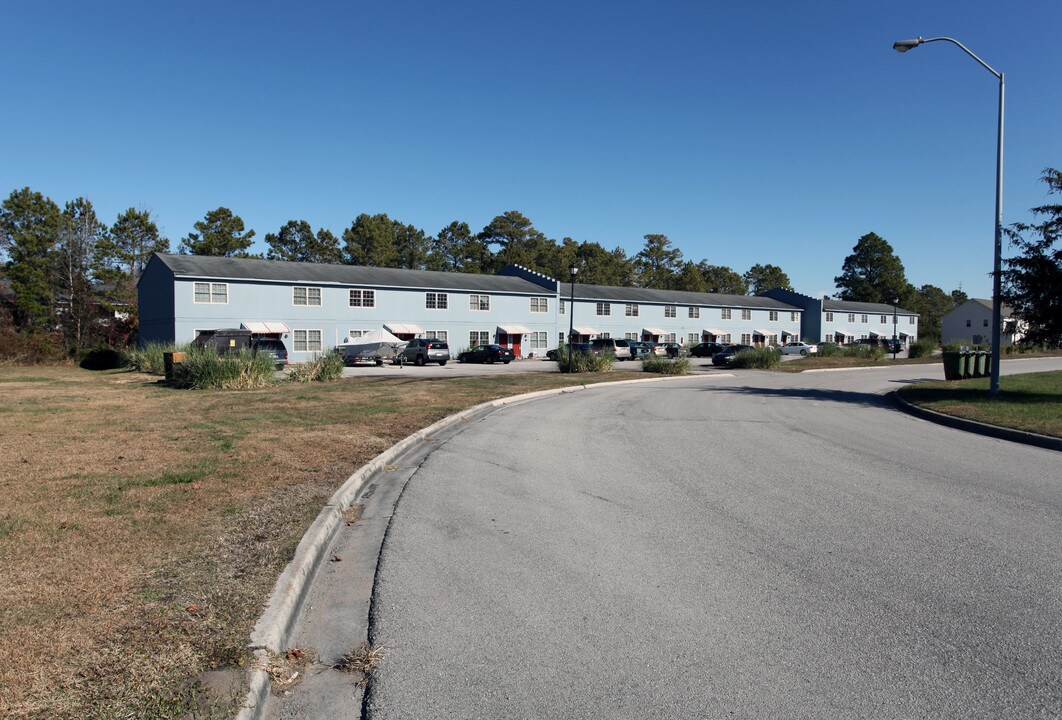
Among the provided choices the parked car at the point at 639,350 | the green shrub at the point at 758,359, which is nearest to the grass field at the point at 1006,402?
the green shrub at the point at 758,359

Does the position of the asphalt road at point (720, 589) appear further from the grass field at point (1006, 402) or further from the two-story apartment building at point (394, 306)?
the two-story apartment building at point (394, 306)

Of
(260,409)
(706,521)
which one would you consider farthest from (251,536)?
(260,409)

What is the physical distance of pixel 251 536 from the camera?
231 inches

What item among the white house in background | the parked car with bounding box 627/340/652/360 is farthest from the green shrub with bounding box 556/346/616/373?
the white house in background

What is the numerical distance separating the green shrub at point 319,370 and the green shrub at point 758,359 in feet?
73.8

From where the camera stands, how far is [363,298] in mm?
48938

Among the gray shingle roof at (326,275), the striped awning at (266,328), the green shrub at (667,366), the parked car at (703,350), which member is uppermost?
the gray shingle roof at (326,275)

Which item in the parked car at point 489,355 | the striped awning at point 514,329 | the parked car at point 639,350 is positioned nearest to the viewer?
the parked car at point 489,355

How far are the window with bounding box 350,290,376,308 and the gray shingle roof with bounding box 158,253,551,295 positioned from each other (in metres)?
0.56

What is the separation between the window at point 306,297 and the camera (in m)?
45.8

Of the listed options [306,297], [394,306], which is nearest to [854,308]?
[394,306]

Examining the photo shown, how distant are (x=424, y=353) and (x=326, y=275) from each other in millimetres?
10605

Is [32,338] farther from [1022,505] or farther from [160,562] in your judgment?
[1022,505]

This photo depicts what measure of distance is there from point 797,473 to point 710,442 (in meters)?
2.80
